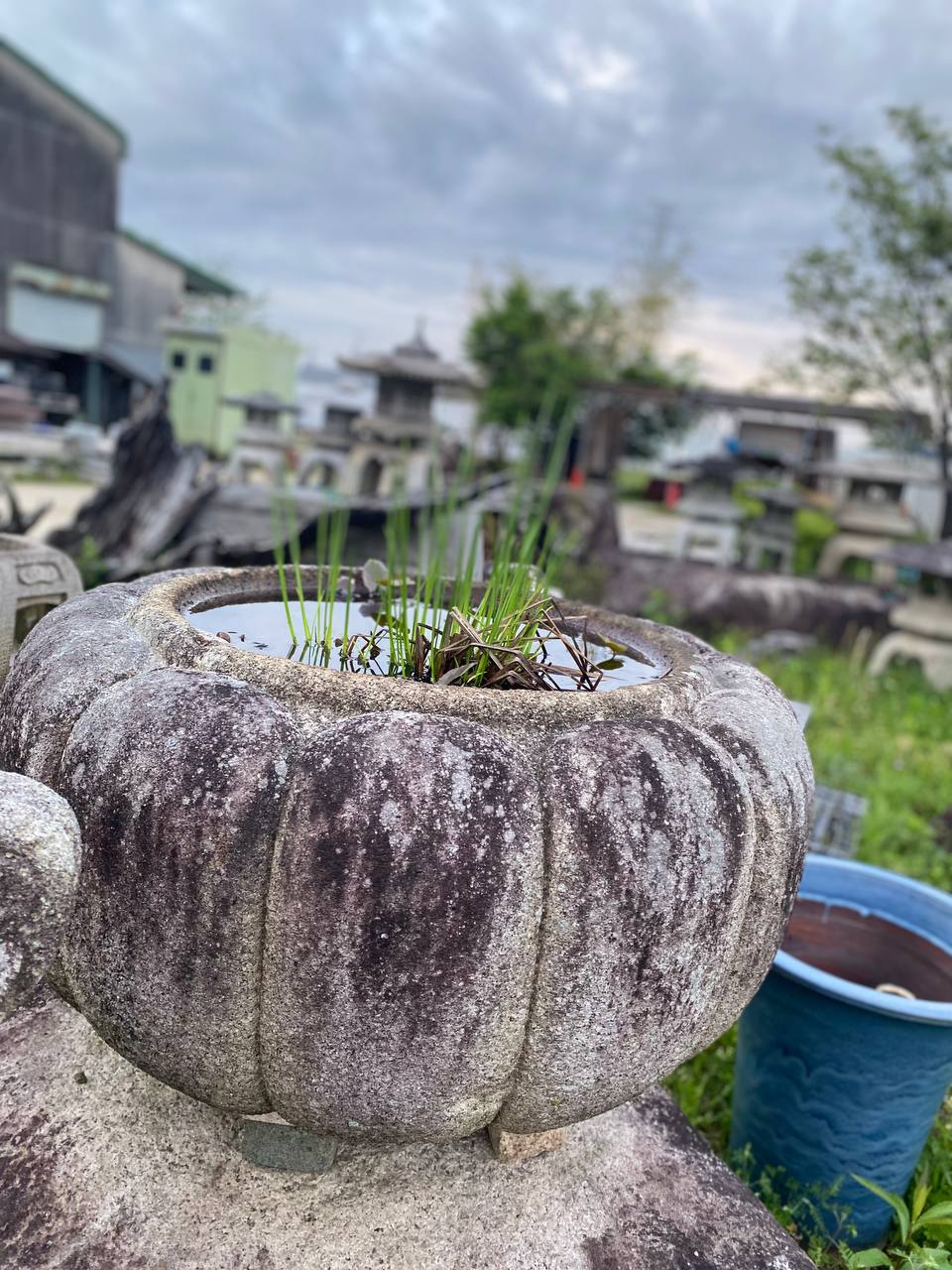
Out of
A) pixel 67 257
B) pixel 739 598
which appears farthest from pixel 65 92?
pixel 739 598

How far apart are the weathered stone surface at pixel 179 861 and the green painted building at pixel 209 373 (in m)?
20.5

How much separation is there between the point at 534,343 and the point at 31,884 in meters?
20.7

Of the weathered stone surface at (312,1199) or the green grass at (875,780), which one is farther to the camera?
the green grass at (875,780)

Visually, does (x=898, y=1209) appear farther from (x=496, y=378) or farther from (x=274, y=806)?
(x=496, y=378)

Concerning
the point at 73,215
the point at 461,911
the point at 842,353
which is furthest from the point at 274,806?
the point at 73,215

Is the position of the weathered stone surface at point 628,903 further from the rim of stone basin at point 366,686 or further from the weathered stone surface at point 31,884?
the weathered stone surface at point 31,884

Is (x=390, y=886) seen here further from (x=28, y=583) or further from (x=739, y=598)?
(x=739, y=598)

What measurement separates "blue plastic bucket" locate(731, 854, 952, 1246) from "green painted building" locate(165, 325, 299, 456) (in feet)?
66.5

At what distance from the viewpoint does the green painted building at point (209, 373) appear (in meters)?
21.2

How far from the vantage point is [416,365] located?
11109 mm

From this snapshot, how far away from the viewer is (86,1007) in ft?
4.71

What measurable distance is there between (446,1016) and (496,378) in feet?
68.5

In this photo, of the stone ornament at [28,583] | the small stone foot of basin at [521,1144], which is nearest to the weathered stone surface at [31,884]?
the small stone foot of basin at [521,1144]

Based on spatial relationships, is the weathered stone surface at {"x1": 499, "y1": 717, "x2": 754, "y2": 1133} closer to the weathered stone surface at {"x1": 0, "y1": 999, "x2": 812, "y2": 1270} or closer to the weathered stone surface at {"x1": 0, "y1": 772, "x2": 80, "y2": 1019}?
the weathered stone surface at {"x1": 0, "y1": 999, "x2": 812, "y2": 1270}
